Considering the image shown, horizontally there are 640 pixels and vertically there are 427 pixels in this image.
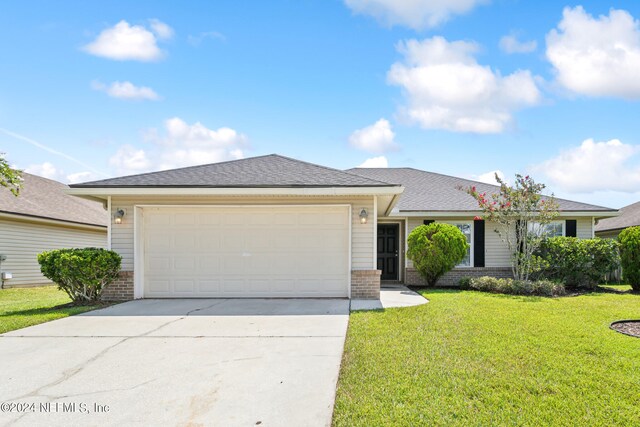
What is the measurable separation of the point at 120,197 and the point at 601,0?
1142 cm

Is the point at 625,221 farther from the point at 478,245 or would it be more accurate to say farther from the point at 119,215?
the point at 119,215

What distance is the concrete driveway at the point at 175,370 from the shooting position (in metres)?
3.42

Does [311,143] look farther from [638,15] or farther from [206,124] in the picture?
[638,15]

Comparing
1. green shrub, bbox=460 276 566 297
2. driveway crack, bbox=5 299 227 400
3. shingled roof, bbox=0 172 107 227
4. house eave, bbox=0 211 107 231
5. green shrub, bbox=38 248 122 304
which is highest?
shingled roof, bbox=0 172 107 227

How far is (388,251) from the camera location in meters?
14.4

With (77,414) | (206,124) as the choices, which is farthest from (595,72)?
(77,414)

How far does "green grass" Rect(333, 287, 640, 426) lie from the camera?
331cm

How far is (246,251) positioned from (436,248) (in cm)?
566

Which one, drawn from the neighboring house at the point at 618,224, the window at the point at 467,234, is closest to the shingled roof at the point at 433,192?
the window at the point at 467,234

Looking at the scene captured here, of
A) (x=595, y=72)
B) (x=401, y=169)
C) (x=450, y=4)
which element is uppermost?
(x=450, y=4)

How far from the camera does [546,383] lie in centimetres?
392

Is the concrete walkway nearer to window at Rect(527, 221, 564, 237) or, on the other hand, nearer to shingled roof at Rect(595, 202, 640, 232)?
window at Rect(527, 221, 564, 237)

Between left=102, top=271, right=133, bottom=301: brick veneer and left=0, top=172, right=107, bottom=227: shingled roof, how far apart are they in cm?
574

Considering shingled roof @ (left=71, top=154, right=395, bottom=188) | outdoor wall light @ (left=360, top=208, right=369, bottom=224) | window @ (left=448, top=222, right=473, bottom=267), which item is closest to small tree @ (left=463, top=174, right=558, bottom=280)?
window @ (left=448, top=222, right=473, bottom=267)
